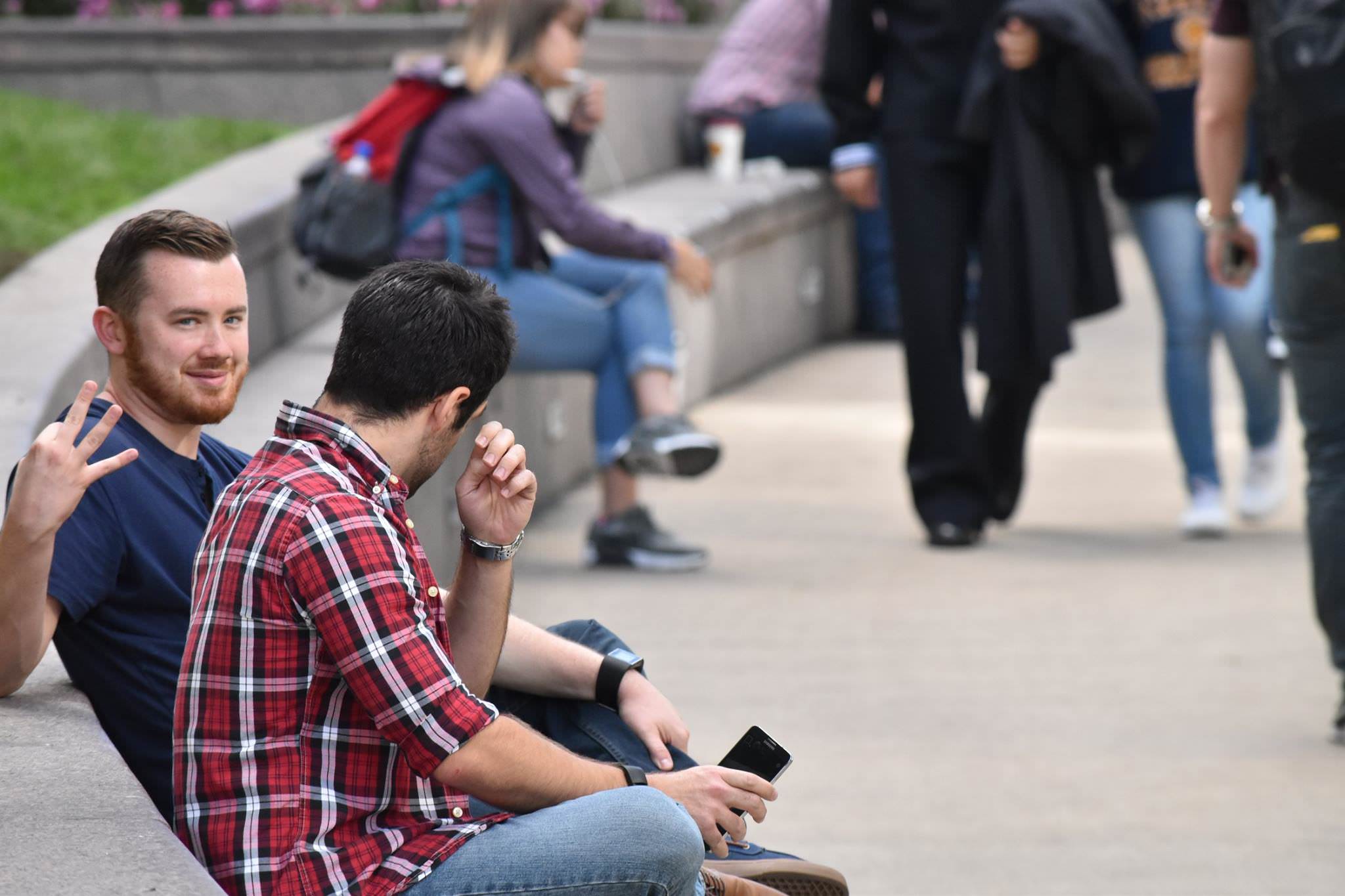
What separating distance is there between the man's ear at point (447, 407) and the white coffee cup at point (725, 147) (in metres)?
8.40

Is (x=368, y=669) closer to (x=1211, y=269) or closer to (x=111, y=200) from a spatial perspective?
(x=1211, y=269)

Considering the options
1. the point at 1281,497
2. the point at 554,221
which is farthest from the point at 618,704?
the point at 1281,497

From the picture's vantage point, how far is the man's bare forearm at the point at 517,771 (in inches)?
89.1

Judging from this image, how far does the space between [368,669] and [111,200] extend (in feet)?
17.4

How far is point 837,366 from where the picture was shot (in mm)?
10414

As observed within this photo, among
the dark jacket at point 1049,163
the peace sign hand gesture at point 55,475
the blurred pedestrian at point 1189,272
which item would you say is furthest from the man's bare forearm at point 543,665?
the blurred pedestrian at point 1189,272

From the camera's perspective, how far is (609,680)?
118 inches

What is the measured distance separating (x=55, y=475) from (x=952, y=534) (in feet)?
14.2

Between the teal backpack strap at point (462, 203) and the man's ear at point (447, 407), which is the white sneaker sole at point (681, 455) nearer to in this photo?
the teal backpack strap at point (462, 203)

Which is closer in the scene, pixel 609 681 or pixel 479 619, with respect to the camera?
pixel 479 619

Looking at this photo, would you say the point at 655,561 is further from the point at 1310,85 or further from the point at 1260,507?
the point at 1310,85

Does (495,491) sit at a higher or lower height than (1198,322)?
higher

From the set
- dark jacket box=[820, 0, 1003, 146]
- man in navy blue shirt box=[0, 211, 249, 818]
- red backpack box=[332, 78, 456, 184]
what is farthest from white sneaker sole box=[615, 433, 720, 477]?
man in navy blue shirt box=[0, 211, 249, 818]

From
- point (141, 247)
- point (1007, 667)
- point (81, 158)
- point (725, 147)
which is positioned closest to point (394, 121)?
point (81, 158)
